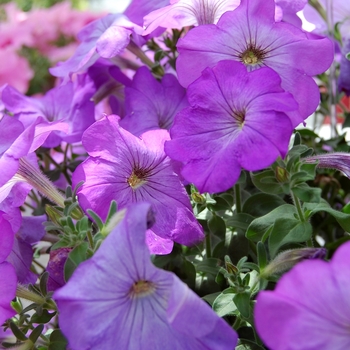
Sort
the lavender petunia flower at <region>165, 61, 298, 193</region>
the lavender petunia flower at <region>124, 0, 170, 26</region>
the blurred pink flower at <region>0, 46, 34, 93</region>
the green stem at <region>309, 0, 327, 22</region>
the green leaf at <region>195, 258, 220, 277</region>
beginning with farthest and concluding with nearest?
the blurred pink flower at <region>0, 46, 34, 93</region>
the green stem at <region>309, 0, 327, 22</region>
the lavender petunia flower at <region>124, 0, 170, 26</region>
the green leaf at <region>195, 258, 220, 277</region>
the lavender petunia flower at <region>165, 61, 298, 193</region>

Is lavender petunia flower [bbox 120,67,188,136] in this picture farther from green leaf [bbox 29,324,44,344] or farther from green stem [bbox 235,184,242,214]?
green leaf [bbox 29,324,44,344]

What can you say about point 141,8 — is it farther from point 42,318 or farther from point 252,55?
point 42,318

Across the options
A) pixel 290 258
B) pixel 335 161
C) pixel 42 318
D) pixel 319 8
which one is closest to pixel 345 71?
pixel 319 8

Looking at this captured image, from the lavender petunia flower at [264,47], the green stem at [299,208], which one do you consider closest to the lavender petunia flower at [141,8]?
the lavender petunia flower at [264,47]

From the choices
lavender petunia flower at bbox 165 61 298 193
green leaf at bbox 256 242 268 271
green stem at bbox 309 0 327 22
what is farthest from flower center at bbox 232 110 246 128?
green stem at bbox 309 0 327 22

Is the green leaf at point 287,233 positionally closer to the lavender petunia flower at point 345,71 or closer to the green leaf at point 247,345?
the green leaf at point 247,345

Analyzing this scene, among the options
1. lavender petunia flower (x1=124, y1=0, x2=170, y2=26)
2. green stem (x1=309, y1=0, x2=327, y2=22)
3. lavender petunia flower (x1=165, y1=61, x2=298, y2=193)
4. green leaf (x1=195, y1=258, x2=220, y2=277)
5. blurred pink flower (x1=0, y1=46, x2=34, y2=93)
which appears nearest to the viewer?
lavender petunia flower (x1=165, y1=61, x2=298, y2=193)

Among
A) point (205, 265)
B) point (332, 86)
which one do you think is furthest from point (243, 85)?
point (332, 86)
